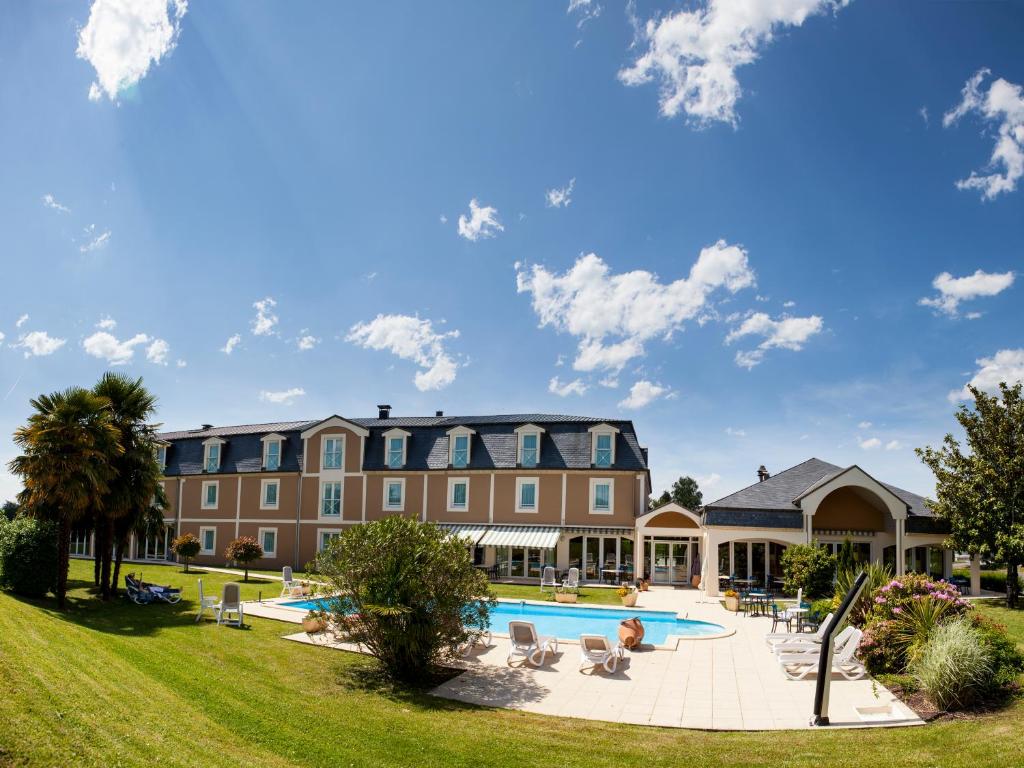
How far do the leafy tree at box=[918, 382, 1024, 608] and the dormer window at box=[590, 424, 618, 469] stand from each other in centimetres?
1392

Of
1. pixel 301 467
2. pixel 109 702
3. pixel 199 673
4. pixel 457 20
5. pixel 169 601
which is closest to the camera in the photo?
pixel 109 702

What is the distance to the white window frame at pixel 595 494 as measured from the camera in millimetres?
32344

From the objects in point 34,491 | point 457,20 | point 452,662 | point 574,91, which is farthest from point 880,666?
point 34,491

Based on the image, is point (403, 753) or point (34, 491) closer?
point (403, 753)

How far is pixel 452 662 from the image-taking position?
13.8m

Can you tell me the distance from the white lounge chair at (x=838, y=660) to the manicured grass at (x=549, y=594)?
11868 mm

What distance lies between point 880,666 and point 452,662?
8398 mm

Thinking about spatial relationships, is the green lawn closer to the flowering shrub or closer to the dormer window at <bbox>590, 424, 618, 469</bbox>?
the flowering shrub

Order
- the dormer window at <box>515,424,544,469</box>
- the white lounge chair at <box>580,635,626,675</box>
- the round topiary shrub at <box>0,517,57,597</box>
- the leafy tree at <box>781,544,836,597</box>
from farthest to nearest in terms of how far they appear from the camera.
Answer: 1. the dormer window at <box>515,424,544,469</box>
2. the leafy tree at <box>781,544,836,597</box>
3. the round topiary shrub at <box>0,517,57,597</box>
4. the white lounge chair at <box>580,635,626,675</box>

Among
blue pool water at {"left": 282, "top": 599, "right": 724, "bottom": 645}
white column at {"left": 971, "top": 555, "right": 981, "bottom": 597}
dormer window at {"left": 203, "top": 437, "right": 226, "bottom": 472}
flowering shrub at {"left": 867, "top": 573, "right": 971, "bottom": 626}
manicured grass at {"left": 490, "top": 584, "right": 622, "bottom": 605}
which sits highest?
dormer window at {"left": 203, "top": 437, "right": 226, "bottom": 472}

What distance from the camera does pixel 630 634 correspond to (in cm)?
1562

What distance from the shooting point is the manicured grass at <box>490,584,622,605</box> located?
25.4m

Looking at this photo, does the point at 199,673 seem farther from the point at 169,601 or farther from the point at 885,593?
the point at 885,593

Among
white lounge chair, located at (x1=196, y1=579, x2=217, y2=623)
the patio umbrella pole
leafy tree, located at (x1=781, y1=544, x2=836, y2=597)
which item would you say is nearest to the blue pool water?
white lounge chair, located at (x1=196, y1=579, x2=217, y2=623)
